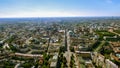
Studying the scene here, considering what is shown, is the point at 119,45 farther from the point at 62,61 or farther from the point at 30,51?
the point at 30,51

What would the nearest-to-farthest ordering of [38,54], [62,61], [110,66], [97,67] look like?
[110,66] → [97,67] → [62,61] → [38,54]

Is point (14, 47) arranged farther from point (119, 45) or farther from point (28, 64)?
point (119, 45)

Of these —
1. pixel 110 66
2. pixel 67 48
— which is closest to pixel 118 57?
pixel 110 66

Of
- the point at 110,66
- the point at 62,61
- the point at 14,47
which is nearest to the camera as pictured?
the point at 110,66

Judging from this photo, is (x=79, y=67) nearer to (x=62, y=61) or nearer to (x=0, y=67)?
(x=62, y=61)

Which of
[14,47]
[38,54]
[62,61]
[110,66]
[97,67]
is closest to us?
[110,66]

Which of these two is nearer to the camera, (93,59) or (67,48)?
(93,59)

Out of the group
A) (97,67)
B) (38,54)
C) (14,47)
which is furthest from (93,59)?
(14,47)

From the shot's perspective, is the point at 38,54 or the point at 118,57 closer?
the point at 118,57

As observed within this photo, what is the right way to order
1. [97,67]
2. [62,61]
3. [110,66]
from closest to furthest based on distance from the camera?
[110,66]
[97,67]
[62,61]
